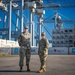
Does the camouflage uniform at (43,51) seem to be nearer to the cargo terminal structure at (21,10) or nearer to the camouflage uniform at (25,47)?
the camouflage uniform at (25,47)

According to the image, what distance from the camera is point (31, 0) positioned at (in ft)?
218

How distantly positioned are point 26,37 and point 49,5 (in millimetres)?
65667

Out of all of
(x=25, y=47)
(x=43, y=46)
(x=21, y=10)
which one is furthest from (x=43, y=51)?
(x=21, y=10)

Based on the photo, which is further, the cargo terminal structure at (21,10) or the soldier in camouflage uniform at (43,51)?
the cargo terminal structure at (21,10)

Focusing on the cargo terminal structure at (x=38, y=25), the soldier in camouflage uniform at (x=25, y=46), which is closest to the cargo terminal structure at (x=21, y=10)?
the cargo terminal structure at (x=38, y=25)

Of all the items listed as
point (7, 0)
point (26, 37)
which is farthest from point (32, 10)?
point (26, 37)

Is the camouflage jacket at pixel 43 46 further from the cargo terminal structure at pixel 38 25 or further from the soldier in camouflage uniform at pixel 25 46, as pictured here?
the cargo terminal structure at pixel 38 25

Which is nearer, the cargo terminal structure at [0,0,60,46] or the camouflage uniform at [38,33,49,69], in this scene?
the camouflage uniform at [38,33,49,69]

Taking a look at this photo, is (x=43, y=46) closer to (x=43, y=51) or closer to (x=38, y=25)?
(x=43, y=51)

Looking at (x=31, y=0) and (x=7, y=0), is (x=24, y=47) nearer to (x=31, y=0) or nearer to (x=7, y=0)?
(x=31, y=0)

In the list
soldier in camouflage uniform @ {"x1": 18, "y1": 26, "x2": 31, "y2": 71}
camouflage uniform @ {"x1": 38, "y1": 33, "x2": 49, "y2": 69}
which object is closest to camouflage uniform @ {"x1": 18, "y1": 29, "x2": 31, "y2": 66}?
soldier in camouflage uniform @ {"x1": 18, "y1": 26, "x2": 31, "y2": 71}

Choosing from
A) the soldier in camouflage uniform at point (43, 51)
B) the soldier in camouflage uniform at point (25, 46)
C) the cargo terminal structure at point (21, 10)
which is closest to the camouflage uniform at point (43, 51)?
the soldier in camouflage uniform at point (43, 51)

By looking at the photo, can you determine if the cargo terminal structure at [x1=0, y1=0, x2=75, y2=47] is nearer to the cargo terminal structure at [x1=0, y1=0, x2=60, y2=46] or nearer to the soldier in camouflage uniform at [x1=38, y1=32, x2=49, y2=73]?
the cargo terminal structure at [x1=0, y1=0, x2=60, y2=46]

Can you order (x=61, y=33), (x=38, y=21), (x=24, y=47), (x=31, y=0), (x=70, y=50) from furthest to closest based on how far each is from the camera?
(x=61, y=33), (x=38, y=21), (x=31, y=0), (x=70, y=50), (x=24, y=47)
